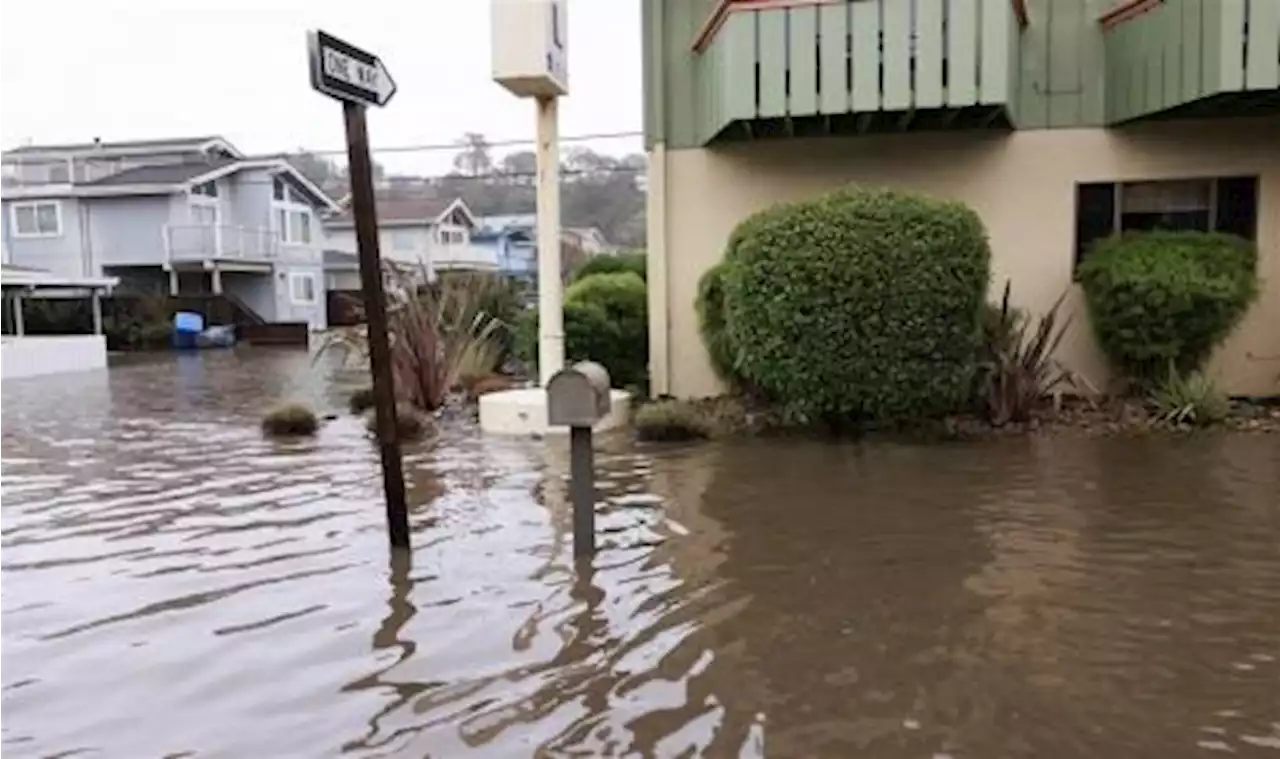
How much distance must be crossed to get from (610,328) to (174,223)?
27718mm

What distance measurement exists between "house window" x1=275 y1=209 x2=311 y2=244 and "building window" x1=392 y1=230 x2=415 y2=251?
4.71 m

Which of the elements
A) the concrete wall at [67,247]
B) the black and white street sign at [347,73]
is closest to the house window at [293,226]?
the concrete wall at [67,247]

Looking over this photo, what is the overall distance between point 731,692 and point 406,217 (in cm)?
4572

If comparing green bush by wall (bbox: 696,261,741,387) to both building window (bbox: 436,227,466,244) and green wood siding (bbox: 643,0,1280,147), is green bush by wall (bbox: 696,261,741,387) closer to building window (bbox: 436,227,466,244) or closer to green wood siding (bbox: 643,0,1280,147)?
green wood siding (bbox: 643,0,1280,147)

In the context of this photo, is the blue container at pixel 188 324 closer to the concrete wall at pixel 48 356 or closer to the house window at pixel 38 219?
the concrete wall at pixel 48 356

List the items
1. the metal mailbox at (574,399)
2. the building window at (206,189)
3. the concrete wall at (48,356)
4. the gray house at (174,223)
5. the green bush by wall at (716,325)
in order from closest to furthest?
the metal mailbox at (574,399)
the green bush by wall at (716,325)
the concrete wall at (48,356)
the gray house at (174,223)
the building window at (206,189)

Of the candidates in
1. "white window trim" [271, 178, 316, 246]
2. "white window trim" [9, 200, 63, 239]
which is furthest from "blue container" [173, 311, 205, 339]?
"white window trim" [271, 178, 316, 246]

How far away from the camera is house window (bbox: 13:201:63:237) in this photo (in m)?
36.0

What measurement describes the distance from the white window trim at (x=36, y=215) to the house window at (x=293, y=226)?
695cm

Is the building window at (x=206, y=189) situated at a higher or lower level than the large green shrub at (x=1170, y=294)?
higher

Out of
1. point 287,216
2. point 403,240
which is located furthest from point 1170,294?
point 403,240

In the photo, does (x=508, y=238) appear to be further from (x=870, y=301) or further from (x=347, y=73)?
(x=347, y=73)

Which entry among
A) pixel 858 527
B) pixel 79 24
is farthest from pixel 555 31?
pixel 79 24

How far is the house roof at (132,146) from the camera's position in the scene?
1585 inches
